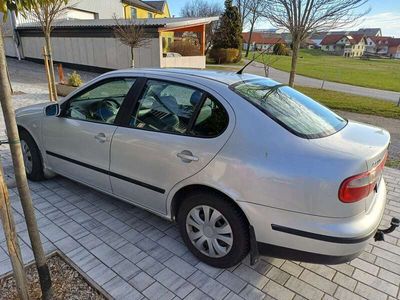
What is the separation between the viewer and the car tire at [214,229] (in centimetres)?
231

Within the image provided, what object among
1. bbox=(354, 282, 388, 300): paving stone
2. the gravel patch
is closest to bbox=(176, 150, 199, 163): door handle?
the gravel patch

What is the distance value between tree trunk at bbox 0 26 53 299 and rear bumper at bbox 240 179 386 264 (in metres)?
1.41

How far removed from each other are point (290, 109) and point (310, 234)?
102cm

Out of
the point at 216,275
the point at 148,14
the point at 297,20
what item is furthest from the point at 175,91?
the point at 148,14

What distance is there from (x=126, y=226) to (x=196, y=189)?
3.40 feet

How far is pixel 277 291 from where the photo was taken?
233 cm

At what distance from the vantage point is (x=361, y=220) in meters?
2.03

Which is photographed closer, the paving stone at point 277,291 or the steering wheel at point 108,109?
the paving stone at point 277,291

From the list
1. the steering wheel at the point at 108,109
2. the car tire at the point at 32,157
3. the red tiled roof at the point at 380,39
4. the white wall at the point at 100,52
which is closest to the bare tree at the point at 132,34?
the white wall at the point at 100,52

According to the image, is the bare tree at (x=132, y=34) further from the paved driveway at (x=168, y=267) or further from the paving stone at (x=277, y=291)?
the paving stone at (x=277, y=291)

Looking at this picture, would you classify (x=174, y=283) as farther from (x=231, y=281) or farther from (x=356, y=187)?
(x=356, y=187)

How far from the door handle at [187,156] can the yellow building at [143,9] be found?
23.6 m

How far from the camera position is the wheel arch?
7.54ft

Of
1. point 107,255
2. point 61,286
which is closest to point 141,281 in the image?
point 107,255
